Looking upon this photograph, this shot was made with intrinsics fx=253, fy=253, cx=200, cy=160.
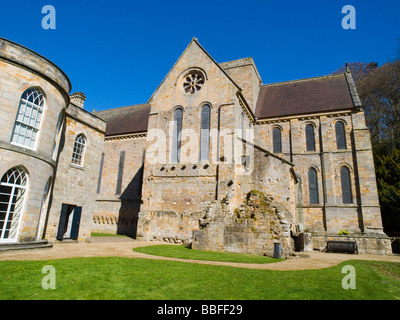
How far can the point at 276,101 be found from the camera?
28828 millimetres

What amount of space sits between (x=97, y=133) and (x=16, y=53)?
289 inches

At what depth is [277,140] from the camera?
26219 millimetres

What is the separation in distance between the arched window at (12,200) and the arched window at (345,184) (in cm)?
2339

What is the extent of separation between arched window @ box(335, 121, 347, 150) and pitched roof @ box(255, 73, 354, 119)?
159 cm

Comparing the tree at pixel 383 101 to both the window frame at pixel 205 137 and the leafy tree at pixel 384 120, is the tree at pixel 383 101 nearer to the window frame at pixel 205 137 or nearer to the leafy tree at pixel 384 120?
the leafy tree at pixel 384 120

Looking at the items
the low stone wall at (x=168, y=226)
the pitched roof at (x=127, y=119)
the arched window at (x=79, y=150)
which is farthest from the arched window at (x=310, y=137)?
the arched window at (x=79, y=150)

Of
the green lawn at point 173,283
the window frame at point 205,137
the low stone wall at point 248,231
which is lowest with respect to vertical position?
the green lawn at point 173,283

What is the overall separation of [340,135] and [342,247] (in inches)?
457

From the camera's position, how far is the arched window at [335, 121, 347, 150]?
23.6m

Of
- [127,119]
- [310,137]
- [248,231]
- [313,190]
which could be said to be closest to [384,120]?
[310,137]

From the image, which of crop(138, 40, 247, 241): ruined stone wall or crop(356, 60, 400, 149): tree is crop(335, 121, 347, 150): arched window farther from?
crop(138, 40, 247, 241): ruined stone wall

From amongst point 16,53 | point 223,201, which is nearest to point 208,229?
point 223,201

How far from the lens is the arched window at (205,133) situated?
19.8 metres
